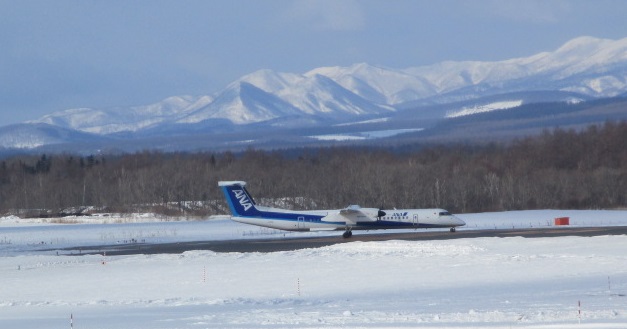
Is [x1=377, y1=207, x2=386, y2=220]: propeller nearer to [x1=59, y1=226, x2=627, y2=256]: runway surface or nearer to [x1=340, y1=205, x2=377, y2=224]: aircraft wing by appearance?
[x1=340, y1=205, x2=377, y2=224]: aircraft wing

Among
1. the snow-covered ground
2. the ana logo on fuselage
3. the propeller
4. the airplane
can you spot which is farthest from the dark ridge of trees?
the snow-covered ground

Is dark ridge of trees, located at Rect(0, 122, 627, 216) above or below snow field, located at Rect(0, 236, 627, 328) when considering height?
above

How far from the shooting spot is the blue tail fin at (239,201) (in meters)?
63.4

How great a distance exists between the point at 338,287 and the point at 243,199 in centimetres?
3001

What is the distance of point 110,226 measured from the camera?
276ft

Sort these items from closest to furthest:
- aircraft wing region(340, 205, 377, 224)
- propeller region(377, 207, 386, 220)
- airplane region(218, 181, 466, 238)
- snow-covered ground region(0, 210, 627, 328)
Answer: snow-covered ground region(0, 210, 627, 328)
aircraft wing region(340, 205, 377, 224)
airplane region(218, 181, 466, 238)
propeller region(377, 207, 386, 220)

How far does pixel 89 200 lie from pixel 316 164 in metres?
31.9

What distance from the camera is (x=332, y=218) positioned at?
62.5 m

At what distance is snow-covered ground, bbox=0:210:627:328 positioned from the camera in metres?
25.6

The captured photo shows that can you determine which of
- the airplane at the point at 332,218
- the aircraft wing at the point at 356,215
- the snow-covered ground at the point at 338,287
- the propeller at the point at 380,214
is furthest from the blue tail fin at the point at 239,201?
the snow-covered ground at the point at 338,287

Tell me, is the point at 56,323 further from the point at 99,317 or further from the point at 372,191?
the point at 372,191

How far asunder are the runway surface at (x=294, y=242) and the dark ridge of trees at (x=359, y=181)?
110 ft

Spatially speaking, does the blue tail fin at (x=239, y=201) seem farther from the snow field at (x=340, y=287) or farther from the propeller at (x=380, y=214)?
the snow field at (x=340, y=287)

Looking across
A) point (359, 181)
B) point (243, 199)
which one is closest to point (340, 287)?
point (243, 199)
